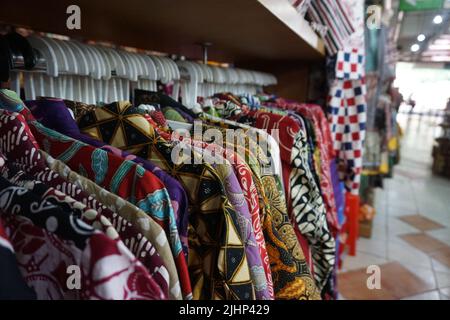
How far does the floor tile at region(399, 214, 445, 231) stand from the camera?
2408 millimetres

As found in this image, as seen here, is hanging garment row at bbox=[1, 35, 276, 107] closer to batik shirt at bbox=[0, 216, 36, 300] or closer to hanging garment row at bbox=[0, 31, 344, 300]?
hanging garment row at bbox=[0, 31, 344, 300]

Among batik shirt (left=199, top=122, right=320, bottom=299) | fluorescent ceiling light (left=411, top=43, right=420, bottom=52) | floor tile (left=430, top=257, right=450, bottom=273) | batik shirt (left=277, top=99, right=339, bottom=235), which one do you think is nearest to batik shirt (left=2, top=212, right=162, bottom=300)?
batik shirt (left=199, top=122, right=320, bottom=299)

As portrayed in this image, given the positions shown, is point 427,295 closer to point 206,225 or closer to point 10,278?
point 206,225

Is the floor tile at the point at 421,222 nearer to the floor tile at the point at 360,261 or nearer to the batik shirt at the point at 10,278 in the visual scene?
the floor tile at the point at 360,261

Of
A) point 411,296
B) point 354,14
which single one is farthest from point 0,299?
point 411,296

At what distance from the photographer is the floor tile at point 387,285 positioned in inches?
64.7

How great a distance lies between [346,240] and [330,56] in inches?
45.6

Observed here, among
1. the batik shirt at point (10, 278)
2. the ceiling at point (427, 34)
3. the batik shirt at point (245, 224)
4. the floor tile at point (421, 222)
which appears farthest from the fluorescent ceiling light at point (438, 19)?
the batik shirt at point (10, 278)

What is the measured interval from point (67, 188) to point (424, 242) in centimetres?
239

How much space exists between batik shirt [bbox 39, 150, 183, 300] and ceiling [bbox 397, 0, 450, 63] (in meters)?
1.77

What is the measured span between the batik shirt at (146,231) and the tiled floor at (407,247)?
4.04 ft
